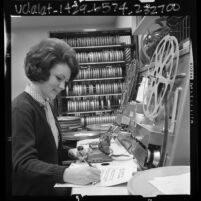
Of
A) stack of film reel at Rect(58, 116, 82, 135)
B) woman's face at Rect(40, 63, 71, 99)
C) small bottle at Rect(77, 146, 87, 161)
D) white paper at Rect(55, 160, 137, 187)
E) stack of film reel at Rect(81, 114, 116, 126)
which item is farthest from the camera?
stack of film reel at Rect(58, 116, 82, 135)

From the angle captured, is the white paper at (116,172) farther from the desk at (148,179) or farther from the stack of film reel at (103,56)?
the stack of film reel at (103,56)

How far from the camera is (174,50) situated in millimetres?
1137

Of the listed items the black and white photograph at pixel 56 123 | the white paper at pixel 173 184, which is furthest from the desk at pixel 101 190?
the white paper at pixel 173 184

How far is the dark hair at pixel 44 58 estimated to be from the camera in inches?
45.8

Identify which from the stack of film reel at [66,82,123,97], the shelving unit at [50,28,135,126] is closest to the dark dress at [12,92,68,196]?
the shelving unit at [50,28,135,126]

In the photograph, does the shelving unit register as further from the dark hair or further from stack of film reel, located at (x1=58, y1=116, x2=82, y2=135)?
the dark hair

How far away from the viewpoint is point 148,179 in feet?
3.37

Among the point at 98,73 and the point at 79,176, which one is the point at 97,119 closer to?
the point at 98,73

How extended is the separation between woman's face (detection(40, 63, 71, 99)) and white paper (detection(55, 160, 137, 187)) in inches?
15.1

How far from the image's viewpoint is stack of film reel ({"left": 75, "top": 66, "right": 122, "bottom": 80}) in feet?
10.8

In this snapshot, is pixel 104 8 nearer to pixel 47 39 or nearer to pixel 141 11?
pixel 141 11

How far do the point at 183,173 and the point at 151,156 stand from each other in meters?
0.18

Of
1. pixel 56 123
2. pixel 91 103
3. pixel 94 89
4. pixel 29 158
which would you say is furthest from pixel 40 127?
pixel 94 89

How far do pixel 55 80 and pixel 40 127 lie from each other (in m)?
0.24
